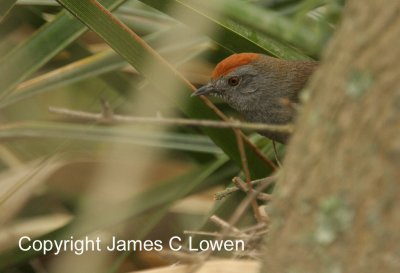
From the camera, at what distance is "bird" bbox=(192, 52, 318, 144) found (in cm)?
382

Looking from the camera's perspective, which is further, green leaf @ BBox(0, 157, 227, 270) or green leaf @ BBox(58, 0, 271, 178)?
green leaf @ BBox(0, 157, 227, 270)

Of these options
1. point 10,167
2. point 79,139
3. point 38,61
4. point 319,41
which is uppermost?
point 319,41

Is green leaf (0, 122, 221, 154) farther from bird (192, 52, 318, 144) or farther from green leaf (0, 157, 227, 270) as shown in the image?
bird (192, 52, 318, 144)

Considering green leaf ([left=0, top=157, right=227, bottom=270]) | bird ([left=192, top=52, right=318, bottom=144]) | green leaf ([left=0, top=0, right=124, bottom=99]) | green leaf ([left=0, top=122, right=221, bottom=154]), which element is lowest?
green leaf ([left=0, top=157, right=227, bottom=270])

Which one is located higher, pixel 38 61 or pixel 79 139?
pixel 38 61

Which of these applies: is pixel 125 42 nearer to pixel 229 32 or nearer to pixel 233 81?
pixel 229 32

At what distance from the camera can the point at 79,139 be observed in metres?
4.02

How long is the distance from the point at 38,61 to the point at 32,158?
5.02ft

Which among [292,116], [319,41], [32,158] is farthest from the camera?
[32,158]

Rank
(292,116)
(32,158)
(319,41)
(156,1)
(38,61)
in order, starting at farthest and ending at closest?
(32,158) → (292,116) → (38,61) → (156,1) → (319,41)

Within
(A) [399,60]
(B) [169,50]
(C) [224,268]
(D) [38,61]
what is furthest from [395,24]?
(B) [169,50]

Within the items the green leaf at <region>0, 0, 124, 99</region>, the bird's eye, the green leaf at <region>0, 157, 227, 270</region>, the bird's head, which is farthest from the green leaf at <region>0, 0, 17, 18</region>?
the bird's eye

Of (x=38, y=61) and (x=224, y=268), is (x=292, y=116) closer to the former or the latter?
(x=38, y=61)

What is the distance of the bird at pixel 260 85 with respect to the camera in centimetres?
382
